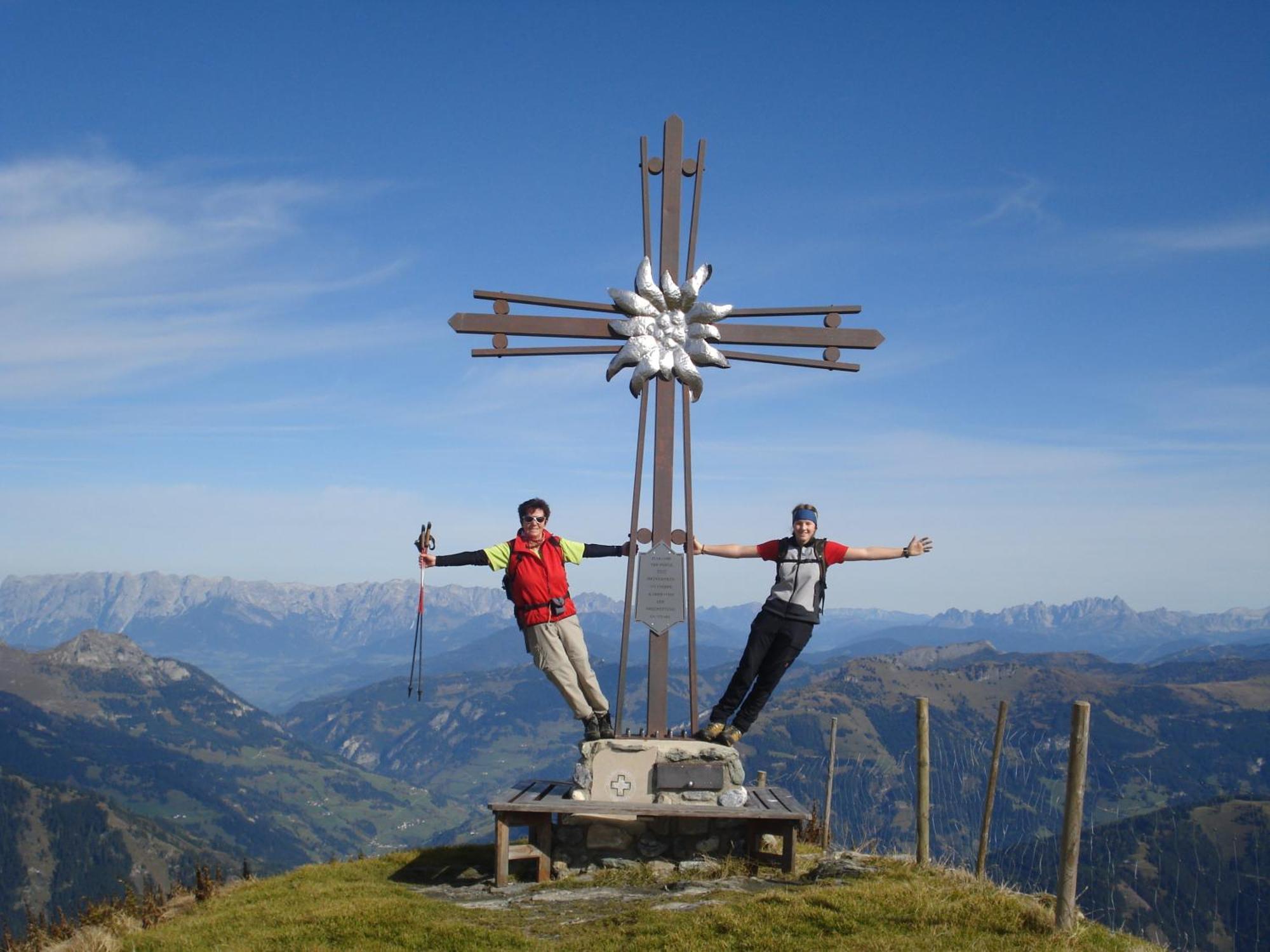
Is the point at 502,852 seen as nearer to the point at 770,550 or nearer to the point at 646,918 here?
the point at 646,918

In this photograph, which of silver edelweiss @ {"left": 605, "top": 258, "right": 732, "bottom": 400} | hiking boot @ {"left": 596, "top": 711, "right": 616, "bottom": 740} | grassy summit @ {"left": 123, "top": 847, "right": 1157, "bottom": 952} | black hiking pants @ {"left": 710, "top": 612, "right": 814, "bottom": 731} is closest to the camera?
grassy summit @ {"left": 123, "top": 847, "right": 1157, "bottom": 952}

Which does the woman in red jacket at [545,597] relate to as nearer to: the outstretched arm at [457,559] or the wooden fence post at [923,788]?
the outstretched arm at [457,559]

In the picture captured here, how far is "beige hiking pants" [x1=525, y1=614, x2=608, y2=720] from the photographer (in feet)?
47.1

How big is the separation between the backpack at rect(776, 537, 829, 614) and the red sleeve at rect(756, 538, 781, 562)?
3 centimetres

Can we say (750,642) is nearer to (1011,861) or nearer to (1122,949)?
(1122,949)

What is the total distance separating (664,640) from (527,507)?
298 centimetres

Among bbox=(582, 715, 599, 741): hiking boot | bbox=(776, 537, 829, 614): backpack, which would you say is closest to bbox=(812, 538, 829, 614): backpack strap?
bbox=(776, 537, 829, 614): backpack

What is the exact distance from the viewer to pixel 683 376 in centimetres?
1539

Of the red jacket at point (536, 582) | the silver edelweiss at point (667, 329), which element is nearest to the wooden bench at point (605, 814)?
the red jacket at point (536, 582)

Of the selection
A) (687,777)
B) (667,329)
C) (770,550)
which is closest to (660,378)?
(667,329)

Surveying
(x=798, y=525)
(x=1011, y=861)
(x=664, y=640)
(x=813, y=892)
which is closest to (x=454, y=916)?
(x=813, y=892)

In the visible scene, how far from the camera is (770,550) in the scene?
14.5 m

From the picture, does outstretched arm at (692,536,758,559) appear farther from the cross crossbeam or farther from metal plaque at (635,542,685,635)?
the cross crossbeam

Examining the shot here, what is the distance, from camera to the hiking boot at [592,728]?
1453 cm
